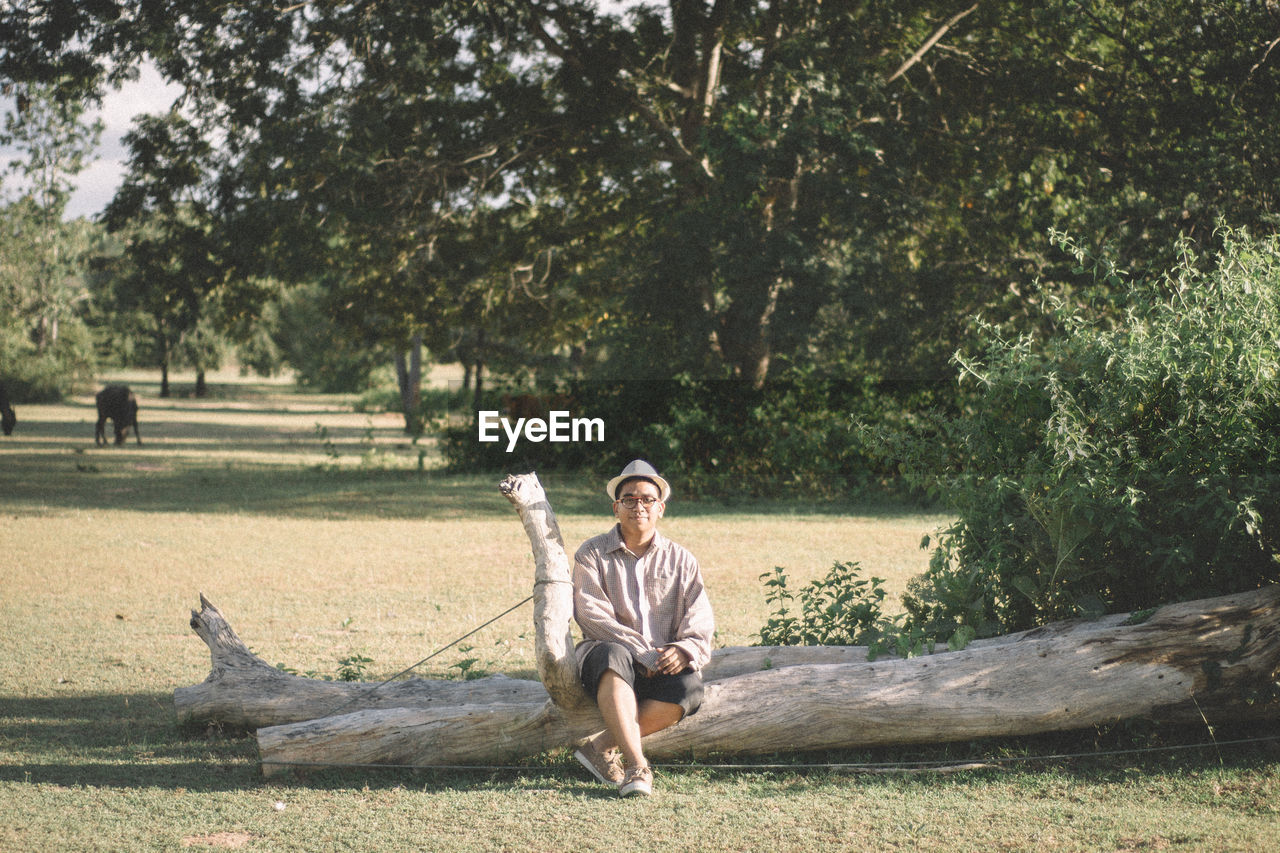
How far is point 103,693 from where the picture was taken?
21.1 feet

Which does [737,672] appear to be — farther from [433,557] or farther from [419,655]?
[433,557]

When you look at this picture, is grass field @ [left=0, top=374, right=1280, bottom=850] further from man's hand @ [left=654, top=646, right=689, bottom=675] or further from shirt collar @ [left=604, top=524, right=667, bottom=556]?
shirt collar @ [left=604, top=524, right=667, bottom=556]

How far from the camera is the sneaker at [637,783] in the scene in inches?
187

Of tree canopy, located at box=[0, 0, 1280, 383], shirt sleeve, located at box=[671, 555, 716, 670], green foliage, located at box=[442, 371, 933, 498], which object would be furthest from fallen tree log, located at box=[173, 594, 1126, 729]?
green foliage, located at box=[442, 371, 933, 498]

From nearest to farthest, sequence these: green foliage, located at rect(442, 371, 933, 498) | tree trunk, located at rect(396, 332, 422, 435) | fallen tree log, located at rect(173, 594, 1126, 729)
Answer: fallen tree log, located at rect(173, 594, 1126, 729), green foliage, located at rect(442, 371, 933, 498), tree trunk, located at rect(396, 332, 422, 435)

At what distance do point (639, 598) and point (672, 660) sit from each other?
1.14 ft

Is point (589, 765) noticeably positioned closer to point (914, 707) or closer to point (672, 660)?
point (672, 660)

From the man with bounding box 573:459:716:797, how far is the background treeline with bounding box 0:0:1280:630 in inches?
290

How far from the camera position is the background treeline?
45.7ft

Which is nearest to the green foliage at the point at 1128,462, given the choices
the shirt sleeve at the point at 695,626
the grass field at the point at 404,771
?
the grass field at the point at 404,771

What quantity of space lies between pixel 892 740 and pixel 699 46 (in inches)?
589

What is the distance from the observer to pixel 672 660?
4910mm

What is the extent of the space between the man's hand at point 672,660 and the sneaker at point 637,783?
17.3 inches

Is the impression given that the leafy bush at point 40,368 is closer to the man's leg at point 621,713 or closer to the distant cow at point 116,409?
the distant cow at point 116,409
